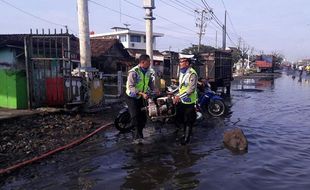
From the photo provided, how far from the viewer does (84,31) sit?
12703 millimetres

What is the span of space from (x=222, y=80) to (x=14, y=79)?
40.6 feet

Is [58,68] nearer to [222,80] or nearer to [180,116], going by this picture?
[180,116]

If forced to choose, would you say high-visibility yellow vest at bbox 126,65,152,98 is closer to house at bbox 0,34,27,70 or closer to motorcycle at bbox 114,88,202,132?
motorcycle at bbox 114,88,202,132

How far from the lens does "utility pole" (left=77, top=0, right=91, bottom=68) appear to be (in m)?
12.5

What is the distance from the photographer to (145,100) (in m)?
8.47

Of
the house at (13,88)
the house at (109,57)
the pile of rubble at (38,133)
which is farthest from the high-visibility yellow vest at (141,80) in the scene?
the house at (109,57)

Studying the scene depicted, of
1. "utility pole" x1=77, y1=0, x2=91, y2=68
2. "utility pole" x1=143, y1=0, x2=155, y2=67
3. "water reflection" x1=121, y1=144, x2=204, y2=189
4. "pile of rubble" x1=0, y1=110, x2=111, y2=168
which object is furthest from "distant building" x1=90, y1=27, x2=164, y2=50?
"water reflection" x1=121, y1=144, x2=204, y2=189

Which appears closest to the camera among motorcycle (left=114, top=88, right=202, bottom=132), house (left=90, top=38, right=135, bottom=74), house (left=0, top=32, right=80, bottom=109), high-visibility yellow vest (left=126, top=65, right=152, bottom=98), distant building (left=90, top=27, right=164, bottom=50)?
high-visibility yellow vest (left=126, top=65, right=152, bottom=98)

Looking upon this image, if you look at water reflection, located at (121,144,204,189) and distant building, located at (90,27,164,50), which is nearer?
water reflection, located at (121,144,204,189)

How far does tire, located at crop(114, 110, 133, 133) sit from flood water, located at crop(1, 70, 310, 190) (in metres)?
0.21

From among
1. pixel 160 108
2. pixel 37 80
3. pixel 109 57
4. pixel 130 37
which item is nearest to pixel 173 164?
pixel 160 108

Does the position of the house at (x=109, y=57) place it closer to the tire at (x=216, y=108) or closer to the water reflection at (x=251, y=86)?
the water reflection at (x=251, y=86)

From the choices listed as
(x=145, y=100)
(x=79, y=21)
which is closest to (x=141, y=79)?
(x=145, y=100)

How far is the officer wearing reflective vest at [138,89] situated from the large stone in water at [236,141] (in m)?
1.89
